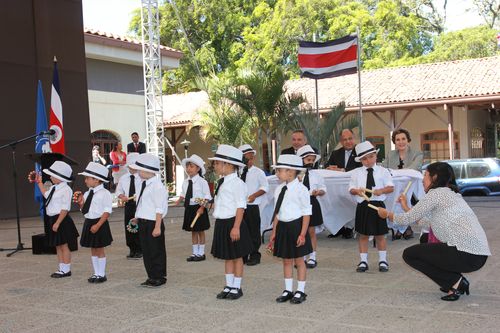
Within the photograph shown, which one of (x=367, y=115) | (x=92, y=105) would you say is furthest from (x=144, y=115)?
(x=367, y=115)

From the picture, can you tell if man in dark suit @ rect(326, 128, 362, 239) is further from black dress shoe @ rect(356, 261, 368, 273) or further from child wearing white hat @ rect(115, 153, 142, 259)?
child wearing white hat @ rect(115, 153, 142, 259)

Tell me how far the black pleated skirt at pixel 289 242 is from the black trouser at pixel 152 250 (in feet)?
4.76

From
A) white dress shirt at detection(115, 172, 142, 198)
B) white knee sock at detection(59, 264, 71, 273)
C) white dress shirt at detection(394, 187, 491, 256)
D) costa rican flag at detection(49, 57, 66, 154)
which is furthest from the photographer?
costa rican flag at detection(49, 57, 66, 154)

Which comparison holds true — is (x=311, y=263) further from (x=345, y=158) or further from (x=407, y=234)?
(x=407, y=234)

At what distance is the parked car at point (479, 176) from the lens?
16969 millimetres

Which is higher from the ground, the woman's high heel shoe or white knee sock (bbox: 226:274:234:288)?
white knee sock (bbox: 226:274:234:288)

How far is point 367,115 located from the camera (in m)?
25.1

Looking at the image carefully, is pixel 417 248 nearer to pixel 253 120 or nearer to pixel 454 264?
pixel 454 264

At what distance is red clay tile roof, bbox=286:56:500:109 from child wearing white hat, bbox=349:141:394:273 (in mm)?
15555

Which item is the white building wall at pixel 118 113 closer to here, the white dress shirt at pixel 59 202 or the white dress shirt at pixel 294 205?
the white dress shirt at pixel 59 202

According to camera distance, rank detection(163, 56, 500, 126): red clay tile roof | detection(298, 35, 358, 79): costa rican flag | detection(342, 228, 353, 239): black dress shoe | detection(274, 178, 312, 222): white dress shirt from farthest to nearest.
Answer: detection(163, 56, 500, 126): red clay tile roof → detection(298, 35, 358, 79): costa rican flag → detection(342, 228, 353, 239): black dress shoe → detection(274, 178, 312, 222): white dress shirt

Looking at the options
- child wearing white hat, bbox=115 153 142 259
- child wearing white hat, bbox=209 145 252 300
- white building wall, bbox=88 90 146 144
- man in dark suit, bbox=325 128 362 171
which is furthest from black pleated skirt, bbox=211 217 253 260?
white building wall, bbox=88 90 146 144

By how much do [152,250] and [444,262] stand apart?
3006 mm

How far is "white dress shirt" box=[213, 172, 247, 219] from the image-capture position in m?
5.73
